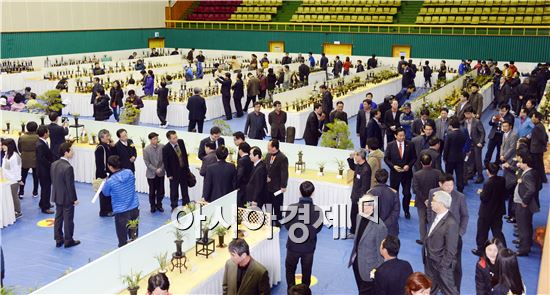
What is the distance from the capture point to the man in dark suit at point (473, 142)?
9.74 meters

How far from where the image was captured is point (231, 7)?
112 ft

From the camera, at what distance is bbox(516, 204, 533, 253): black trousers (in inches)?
280

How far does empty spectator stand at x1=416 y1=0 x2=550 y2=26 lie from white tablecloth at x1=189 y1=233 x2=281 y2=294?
78.7 ft

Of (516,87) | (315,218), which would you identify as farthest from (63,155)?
(516,87)

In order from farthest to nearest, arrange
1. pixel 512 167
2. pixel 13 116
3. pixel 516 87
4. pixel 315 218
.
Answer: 1. pixel 516 87
2. pixel 13 116
3. pixel 512 167
4. pixel 315 218

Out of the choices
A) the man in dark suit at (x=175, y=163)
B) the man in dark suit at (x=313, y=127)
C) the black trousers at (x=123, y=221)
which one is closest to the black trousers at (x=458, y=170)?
the man in dark suit at (x=313, y=127)

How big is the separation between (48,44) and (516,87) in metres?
21.5

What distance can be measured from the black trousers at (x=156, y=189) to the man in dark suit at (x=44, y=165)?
63.7 inches

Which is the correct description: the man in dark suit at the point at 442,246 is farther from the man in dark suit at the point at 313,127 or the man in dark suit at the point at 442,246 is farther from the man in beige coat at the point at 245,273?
the man in dark suit at the point at 313,127

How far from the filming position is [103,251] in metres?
7.54

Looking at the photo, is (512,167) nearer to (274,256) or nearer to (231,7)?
(274,256)

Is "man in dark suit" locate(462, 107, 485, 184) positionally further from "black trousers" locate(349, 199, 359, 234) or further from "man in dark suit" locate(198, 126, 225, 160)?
"man in dark suit" locate(198, 126, 225, 160)

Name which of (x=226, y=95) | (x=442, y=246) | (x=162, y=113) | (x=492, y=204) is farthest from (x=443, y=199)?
(x=226, y=95)

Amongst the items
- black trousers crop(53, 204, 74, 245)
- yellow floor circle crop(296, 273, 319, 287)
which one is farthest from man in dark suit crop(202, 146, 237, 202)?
black trousers crop(53, 204, 74, 245)
